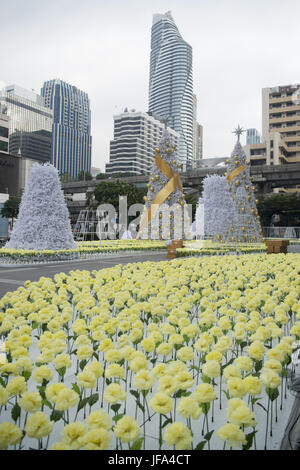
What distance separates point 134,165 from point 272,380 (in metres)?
152

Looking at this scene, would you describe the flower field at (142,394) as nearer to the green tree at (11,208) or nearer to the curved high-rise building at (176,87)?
the green tree at (11,208)

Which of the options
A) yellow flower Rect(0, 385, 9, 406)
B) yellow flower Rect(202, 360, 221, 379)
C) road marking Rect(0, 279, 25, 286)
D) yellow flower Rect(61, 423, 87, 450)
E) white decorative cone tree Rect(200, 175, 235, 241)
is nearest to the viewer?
yellow flower Rect(61, 423, 87, 450)

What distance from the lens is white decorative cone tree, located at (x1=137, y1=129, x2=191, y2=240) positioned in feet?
92.4

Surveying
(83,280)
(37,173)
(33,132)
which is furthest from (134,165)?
(83,280)

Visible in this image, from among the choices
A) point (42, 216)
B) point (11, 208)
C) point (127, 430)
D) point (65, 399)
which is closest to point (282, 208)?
point (11, 208)

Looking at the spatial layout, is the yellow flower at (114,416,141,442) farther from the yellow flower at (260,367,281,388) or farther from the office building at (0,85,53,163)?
the office building at (0,85,53,163)

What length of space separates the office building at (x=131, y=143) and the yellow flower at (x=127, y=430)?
489 ft

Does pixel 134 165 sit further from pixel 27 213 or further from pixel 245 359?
pixel 245 359

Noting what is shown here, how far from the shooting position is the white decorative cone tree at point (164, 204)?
28172mm

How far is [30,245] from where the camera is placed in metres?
18.2

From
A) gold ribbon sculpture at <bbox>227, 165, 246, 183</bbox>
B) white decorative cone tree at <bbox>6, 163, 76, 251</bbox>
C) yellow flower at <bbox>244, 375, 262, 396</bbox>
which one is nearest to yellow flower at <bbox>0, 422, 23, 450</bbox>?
yellow flower at <bbox>244, 375, 262, 396</bbox>

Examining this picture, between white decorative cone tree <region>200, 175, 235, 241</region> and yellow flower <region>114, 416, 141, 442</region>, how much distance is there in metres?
24.7

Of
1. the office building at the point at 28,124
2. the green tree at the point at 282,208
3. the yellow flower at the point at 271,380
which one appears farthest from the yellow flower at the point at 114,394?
the office building at the point at 28,124

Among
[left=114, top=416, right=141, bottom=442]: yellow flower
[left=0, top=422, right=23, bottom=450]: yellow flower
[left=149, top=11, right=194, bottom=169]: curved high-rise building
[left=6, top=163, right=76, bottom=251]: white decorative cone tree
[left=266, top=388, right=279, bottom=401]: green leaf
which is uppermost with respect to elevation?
[left=149, top=11, right=194, bottom=169]: curved high-rise building
